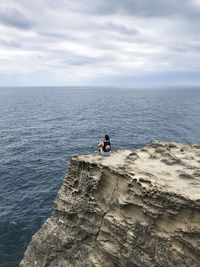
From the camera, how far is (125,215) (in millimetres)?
28781

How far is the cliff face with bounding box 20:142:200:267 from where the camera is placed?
2577 cm

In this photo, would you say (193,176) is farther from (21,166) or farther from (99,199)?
(21,166)

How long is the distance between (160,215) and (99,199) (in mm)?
7045

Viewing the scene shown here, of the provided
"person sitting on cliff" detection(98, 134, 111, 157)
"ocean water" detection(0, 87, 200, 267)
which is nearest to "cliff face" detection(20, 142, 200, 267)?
"person sitting on cliff" detection(98, 134, 111, 157)

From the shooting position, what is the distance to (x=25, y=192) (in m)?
53.0

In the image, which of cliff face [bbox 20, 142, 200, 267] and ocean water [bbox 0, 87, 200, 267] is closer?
cliff face [bbox 20, 142, 200, 267]

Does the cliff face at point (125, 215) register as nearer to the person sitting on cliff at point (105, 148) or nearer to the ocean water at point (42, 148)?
the person sitting on cliff at point (105, 148)

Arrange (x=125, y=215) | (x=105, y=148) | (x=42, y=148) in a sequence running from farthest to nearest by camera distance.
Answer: (x=42, y=148) → (x=105, y=148) → (x=125, y=215)

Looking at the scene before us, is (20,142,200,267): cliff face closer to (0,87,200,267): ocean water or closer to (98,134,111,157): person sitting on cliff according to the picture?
(98,134,111,157): person sitting on cliff

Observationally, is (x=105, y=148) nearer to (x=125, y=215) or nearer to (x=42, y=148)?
(x=125, y=215)

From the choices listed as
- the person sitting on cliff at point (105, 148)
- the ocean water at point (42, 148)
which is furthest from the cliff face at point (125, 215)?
the ocean water at point (42, 148)

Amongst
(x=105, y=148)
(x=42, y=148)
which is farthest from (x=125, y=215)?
(x=42, y=148)

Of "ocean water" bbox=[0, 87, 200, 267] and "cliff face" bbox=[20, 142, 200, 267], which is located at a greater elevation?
"cliff face" bbox=[20, 142, 200, 267]

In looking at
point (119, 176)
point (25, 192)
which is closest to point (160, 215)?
point (119, 176)
